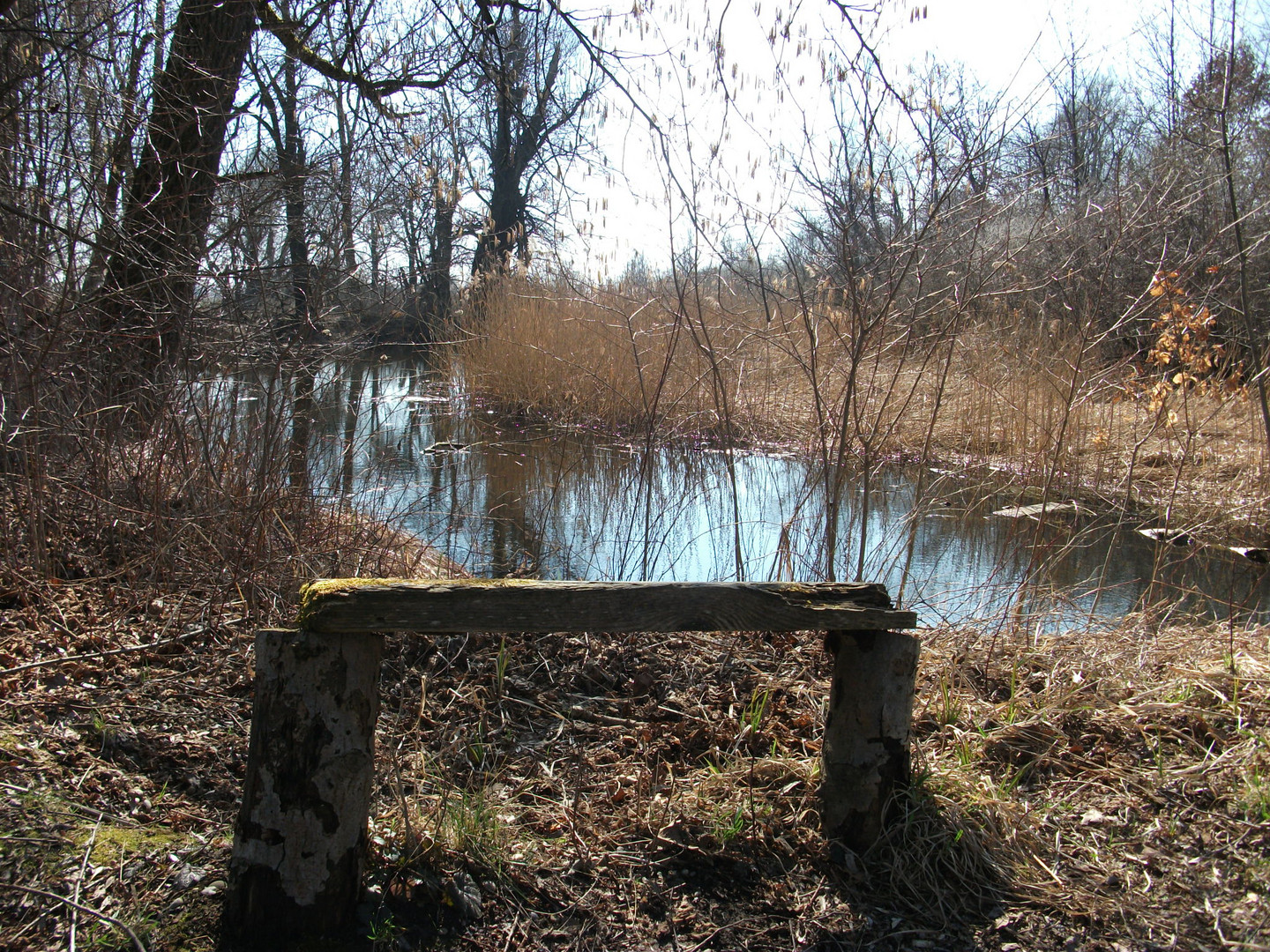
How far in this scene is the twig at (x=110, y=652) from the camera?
249 cm

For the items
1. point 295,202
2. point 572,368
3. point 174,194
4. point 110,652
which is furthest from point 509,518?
point 572,368

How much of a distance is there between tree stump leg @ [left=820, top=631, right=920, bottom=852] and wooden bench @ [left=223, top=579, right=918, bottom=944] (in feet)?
0.28

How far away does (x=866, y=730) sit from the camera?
2082 millimetres

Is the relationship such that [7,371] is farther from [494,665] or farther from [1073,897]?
[1073,897]

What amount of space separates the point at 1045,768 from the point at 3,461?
3.73m

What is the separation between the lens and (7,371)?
3.31 meters

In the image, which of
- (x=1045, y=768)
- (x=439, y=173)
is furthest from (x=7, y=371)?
(x=1045, y=768)

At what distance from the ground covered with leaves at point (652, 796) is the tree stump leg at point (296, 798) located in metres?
0.11

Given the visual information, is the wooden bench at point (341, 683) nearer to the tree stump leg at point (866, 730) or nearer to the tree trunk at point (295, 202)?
the tree stump leg at point (866, 730)

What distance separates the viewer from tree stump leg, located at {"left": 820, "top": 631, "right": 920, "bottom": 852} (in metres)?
2.05

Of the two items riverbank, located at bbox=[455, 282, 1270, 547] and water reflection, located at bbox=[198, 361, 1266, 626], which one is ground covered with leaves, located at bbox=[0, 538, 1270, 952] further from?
riverbank, located at bbox=[455, 282, 1270, 547]

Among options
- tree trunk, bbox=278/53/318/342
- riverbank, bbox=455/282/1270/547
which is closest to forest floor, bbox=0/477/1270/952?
tree trunk, bbox=278/53/318/342

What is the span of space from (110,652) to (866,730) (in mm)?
2283

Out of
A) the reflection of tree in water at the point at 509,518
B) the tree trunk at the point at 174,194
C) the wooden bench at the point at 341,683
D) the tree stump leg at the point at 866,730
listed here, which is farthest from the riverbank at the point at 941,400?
the wooden bench at the point at 341,683
